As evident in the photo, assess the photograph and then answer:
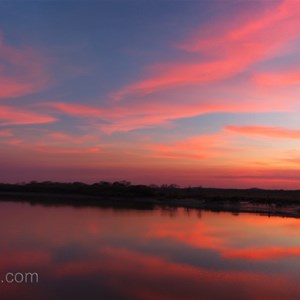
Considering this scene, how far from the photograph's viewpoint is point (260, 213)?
35.4 meters

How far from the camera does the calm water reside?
33.4ft

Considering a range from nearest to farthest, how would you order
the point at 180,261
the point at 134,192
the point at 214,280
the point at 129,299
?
1. the point at 129,299
2. the point at 214,280
3. the point at 180,261
4. the point at 134,192

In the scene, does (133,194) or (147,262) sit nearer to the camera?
(147,262)

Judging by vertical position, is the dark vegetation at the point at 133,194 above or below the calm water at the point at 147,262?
above

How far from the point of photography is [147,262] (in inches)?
529

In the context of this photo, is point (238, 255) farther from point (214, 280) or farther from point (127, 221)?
point (127, 221)

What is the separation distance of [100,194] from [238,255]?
1798 inches

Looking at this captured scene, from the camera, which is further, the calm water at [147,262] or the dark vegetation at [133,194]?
the dark vegetation at [133,194]

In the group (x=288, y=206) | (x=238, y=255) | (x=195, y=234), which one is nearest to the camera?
(x=238, y=255)

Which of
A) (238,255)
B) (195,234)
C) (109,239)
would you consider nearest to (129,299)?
(238,255)

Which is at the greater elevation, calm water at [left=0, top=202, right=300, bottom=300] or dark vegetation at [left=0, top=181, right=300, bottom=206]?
dark vegetation at [left=0, top=181, right=300, bottom=206]

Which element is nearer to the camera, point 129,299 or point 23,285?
point 129,299

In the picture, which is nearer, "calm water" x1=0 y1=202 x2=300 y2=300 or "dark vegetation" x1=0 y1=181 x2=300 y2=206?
"calm water" x1=0 y1=202 x2=300 y2=300

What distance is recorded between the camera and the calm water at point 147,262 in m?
10.2
